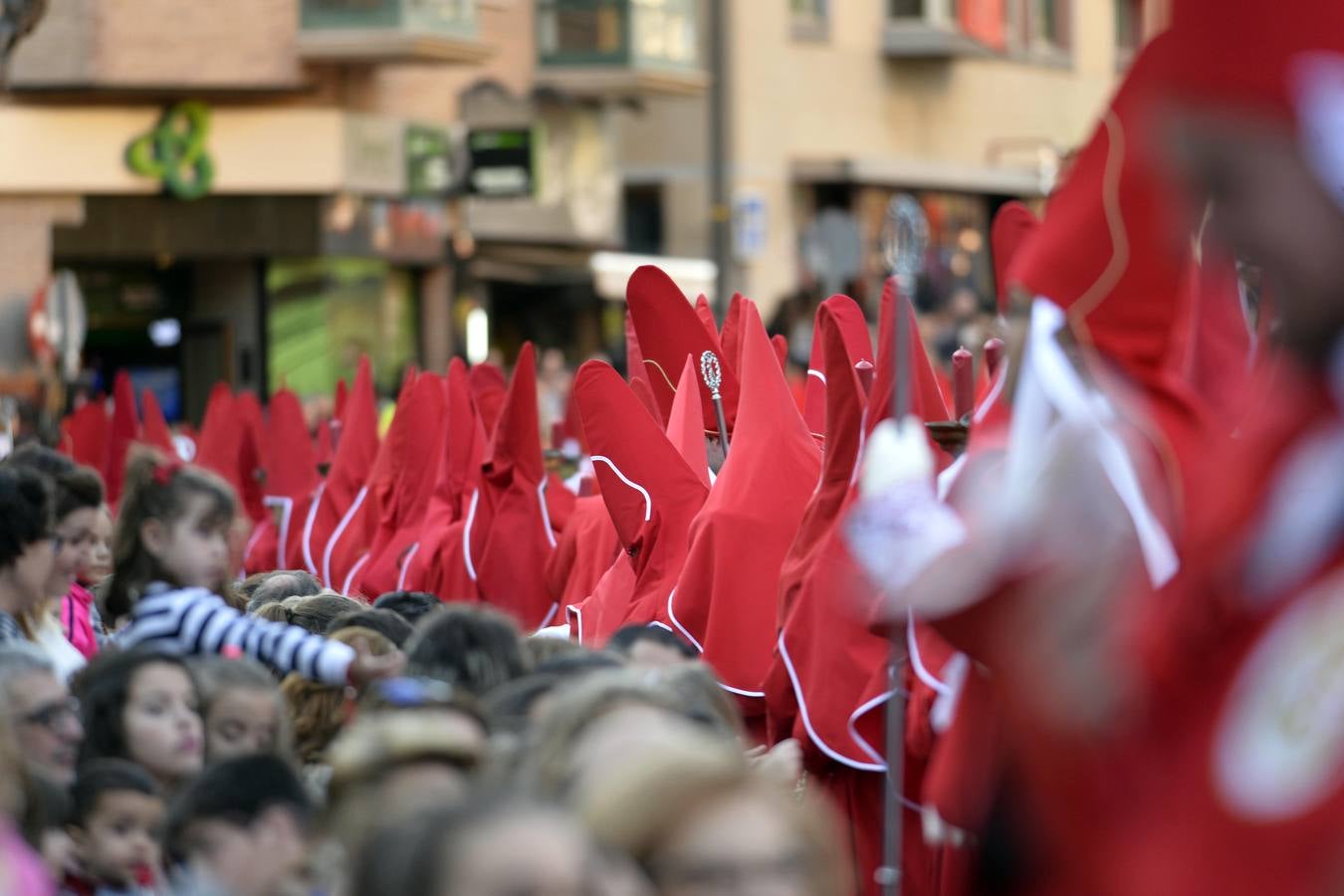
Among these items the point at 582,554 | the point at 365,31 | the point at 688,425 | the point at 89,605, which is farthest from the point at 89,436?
the point at 365,31

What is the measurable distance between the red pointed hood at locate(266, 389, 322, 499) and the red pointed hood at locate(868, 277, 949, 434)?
18.3ft

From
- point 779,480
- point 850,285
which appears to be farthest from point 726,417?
point 850,285

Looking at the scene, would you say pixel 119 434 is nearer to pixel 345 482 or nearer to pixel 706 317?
pixel 345 482

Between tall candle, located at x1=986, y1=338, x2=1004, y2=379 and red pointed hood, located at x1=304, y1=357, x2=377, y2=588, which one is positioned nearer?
tall candle, located at x1=986, y1=338, x2=1004, y2=379

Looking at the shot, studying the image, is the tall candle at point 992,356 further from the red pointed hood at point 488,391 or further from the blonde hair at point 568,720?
the red pointed hood at point 488,391

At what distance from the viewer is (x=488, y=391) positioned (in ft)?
38.9

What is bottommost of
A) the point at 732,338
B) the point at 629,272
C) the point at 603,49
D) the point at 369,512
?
the point at 629,272

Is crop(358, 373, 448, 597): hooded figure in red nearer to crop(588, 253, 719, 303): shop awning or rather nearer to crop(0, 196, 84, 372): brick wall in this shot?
crop(0, 196, 84, 372): brick wall

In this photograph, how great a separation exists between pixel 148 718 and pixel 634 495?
282 cm

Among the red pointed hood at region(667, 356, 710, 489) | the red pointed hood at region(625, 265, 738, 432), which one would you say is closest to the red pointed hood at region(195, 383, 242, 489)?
the red pointed hood at region(625, 265, 738, 432)

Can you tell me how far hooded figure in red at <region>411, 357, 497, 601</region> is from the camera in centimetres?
995

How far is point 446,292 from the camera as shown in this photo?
93.5 ft

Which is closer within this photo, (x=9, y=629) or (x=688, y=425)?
(x=9, y=629)

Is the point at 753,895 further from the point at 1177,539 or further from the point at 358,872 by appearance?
the point at 1177,539
